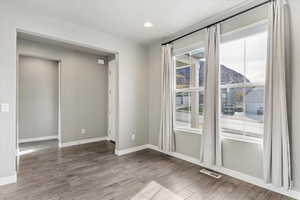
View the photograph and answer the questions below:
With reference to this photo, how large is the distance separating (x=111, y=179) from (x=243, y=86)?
103 inches

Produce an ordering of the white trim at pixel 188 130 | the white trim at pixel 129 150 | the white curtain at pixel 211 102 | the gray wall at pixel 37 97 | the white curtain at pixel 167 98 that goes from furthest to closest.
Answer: the gray wall at pixel 37 97 → the white trim at pixel 129 150 → the white curtain at pixel 167 98 → the white trim at pixel 188 130 → the white curtain at pixel 211 102

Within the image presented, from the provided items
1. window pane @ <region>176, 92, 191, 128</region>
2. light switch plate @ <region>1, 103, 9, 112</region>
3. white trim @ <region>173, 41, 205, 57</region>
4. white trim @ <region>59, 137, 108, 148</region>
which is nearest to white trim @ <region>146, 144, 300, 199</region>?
window pane @ <region>176, 92, 191, 128</region>

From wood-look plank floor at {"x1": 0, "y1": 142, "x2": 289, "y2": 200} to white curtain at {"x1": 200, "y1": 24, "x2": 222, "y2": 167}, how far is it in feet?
1.24

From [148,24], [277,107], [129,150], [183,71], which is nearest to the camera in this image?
[277,107]

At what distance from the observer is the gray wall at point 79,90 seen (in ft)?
14.1

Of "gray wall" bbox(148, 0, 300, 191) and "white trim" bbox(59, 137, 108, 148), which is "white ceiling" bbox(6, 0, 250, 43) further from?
"white trim" bbox(59, 137, 108, 148)

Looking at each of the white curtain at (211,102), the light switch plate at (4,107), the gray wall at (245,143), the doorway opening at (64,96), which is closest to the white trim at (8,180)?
the light switch plate at (4,107)

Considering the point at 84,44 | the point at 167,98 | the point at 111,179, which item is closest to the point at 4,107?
the point at 84,44

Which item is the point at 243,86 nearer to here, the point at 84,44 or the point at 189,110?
the point at 189,110

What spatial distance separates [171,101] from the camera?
3611 mm

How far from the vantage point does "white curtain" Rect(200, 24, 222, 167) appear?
2.73 m

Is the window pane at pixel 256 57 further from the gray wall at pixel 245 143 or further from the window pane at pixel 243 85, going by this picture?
the gray wall at pixel 245 143

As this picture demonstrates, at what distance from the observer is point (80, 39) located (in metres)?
3.13

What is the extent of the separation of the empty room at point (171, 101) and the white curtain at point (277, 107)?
13 millimetres
